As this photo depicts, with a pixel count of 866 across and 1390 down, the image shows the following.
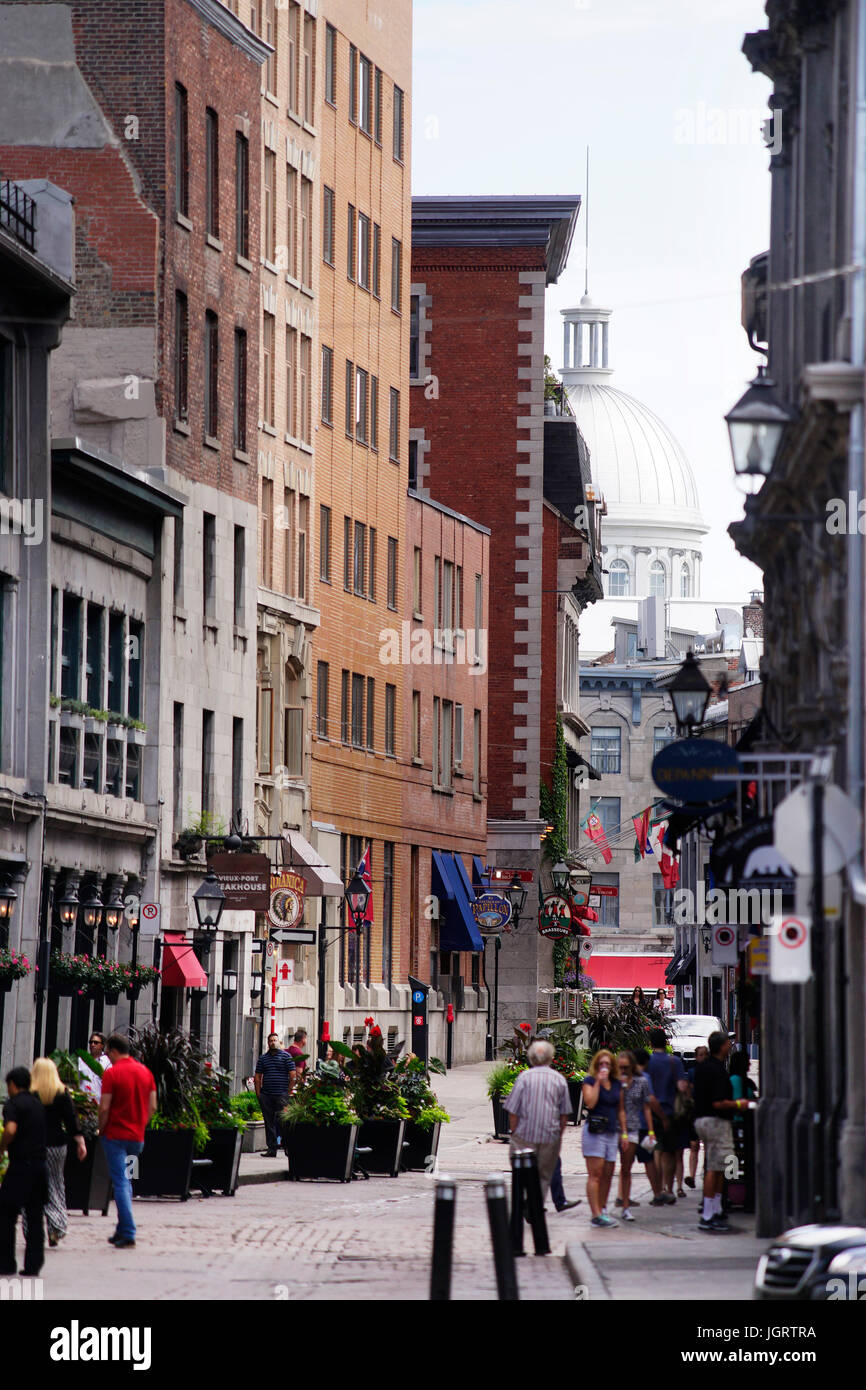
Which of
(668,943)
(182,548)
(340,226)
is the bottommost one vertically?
(668,943)

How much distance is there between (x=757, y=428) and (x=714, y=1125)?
7.41 meters

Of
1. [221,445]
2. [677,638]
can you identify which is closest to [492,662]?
[221,445]

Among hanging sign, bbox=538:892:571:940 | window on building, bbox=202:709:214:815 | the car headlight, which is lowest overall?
the car headlight

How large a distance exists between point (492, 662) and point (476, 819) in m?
5.84

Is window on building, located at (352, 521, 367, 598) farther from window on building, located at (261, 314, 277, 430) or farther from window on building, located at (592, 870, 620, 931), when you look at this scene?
window on building, located at (592, 870, 620, 931)

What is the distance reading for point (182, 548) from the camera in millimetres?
43656

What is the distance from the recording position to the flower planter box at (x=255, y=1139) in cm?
3499

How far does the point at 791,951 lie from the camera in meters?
16.6

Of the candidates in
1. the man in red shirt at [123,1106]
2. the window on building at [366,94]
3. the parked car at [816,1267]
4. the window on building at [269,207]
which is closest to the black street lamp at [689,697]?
the man in red shirt at [123,1106]

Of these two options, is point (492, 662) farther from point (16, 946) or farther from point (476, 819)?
point (16, 946)

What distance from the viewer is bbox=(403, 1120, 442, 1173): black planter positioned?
107 ft

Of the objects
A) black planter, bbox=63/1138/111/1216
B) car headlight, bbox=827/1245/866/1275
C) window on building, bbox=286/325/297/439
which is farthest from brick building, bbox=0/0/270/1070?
car headlight, bbox=827/1245/866/1275

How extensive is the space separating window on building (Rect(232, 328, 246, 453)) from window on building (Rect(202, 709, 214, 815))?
19.4ft

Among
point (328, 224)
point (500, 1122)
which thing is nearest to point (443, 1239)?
point (500, 1122)
